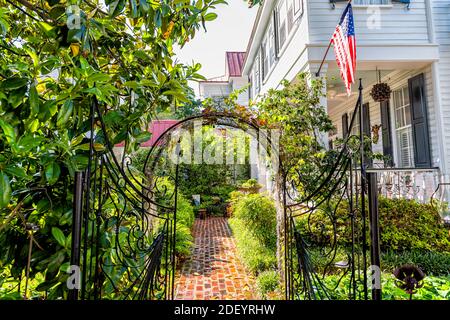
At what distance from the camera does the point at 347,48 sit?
4062 mm

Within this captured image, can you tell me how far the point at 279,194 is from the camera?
357cm

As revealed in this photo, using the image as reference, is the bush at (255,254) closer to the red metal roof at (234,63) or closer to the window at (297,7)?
the window at (297,7)

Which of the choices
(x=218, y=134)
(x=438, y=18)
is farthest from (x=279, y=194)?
(x=438, y=18)

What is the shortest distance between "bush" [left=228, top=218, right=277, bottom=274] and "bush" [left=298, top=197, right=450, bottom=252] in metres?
0.72

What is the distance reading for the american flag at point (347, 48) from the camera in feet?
13.0

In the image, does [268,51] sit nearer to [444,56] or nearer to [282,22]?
[282,22]

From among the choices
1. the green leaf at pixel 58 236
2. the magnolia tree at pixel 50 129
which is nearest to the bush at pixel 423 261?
the magnolia tree at pixel 50 129

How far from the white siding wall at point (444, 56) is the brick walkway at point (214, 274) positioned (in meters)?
4.55

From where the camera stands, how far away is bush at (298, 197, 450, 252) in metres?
4.37

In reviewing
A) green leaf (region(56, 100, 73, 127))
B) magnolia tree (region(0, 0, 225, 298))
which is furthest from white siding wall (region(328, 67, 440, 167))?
green leaf (region(56, 100, 73, 127))

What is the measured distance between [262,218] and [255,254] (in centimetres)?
81

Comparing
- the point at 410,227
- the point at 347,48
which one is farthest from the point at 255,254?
the point at 347,48

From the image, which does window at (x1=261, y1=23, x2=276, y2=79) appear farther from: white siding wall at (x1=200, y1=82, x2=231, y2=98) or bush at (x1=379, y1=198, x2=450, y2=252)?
white siding wall at (x1=200, y1=82, x2=231, y2=98)
